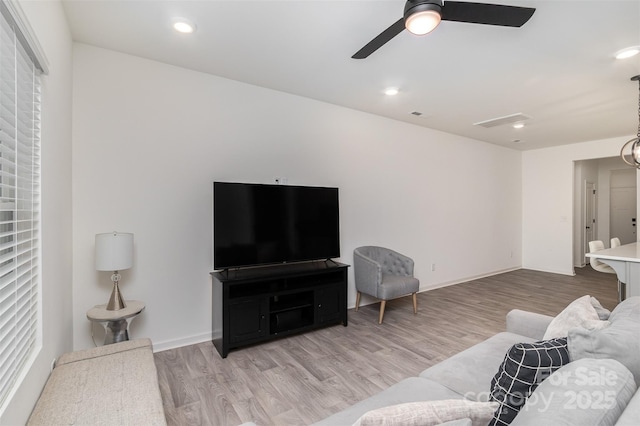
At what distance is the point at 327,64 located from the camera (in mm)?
2918

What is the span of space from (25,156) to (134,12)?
139cm

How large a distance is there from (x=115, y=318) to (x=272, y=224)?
5.08 ft

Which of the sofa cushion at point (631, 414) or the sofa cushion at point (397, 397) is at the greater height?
the sofa cushion at point (631, 414)

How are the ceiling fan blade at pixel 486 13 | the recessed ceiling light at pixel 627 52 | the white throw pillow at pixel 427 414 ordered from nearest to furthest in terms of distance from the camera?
1. the white throw pillow at pixel 427 414
2. the ceiling fan blade at pixel 486 13
3. the recessed ceiling light at pixel 627 52

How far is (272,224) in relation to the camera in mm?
3227

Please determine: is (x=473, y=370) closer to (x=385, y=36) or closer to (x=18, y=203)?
(x=385, y=36)

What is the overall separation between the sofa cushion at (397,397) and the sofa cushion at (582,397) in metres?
0.61

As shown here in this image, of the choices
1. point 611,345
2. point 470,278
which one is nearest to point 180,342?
point 611,345

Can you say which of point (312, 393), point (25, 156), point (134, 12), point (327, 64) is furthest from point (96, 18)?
point (312, 393)

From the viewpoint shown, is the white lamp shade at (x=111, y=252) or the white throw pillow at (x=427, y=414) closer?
the white throw pillow at (x=427, y=414)

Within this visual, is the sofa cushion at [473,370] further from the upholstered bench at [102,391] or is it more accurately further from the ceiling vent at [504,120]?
the ceiling vent at [504,120]

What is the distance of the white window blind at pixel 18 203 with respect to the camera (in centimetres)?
117

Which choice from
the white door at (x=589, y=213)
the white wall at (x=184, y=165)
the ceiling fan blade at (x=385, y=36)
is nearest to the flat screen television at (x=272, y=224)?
the white wall at (x=184, y=165)

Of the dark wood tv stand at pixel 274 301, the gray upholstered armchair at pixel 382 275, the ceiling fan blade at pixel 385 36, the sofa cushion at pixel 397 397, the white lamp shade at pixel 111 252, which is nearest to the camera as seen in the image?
the sofa cushion at pixel 397 397
